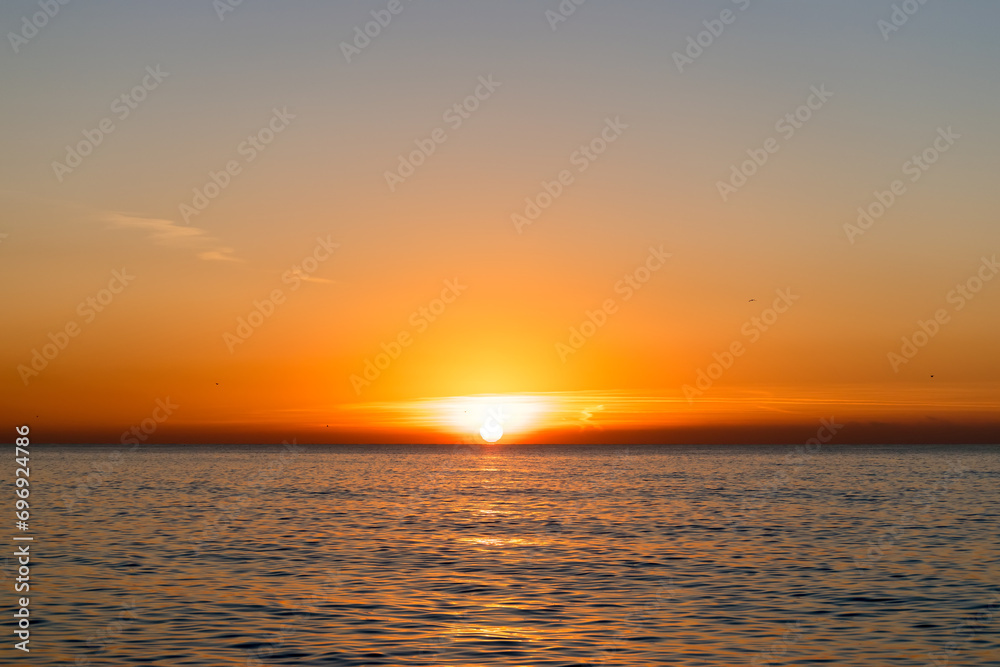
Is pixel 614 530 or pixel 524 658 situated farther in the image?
pixel 614 530

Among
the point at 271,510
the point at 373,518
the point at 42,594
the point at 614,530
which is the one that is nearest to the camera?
the point at 42,594

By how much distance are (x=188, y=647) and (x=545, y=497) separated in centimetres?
6146

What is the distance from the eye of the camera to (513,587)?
106 ft

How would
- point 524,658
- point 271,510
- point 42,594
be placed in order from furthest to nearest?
point 271,510
point 42,594
point 524,658

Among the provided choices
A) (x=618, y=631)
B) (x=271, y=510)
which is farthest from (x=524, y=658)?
(x=271, y=510)

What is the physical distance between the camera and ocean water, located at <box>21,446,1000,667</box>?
23.5 meters

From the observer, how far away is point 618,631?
25359 millimetres

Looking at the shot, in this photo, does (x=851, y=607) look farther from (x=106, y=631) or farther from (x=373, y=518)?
(x=373, y=518)

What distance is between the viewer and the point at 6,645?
23.5m

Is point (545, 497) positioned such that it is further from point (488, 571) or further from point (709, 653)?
point (709, 653)

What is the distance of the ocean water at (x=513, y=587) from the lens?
23.5m

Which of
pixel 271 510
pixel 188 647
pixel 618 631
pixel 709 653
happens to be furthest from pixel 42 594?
pixel 271 510

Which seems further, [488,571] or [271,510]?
[271,510]

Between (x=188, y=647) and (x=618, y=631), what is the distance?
425 inches
